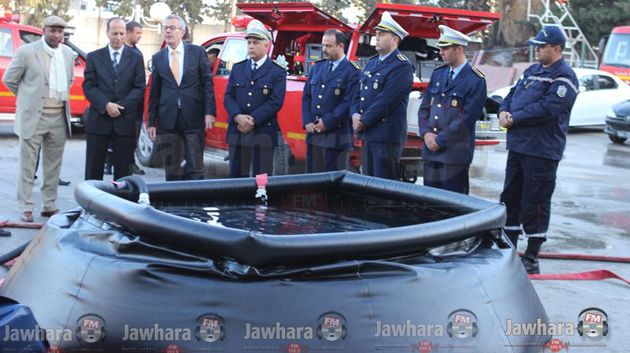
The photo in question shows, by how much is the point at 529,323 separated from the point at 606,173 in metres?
11.0

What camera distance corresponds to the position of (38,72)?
26.8ft

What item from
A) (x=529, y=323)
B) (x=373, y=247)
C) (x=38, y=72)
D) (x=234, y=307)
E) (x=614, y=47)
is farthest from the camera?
(x=614, y=47)

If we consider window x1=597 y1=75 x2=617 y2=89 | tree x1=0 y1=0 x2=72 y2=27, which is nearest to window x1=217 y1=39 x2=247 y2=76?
window x1=597 y1=75 x2=617 y2=89

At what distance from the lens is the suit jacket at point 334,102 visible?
8.58m

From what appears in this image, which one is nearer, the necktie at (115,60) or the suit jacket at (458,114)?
the suit jacket at (458,114)

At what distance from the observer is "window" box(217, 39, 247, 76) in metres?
11.5

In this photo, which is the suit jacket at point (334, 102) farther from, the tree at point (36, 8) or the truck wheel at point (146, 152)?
the tree at point (36, 8)

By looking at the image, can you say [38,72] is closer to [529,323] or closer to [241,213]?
[241,213]

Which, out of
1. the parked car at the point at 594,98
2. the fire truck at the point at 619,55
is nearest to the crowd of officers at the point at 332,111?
the parked car at the point at 594,98

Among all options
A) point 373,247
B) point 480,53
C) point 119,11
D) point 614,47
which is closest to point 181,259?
point 373,247

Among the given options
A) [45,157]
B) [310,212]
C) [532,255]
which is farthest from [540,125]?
[45,157]

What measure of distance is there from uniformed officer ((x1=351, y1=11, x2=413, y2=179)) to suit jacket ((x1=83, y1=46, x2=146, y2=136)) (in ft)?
6.93

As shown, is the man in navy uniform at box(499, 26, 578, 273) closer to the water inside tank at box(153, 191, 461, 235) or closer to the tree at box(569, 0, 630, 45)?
the water inside tank at box(153, 191, 461, 235)

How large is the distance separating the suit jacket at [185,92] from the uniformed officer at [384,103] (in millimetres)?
1547
